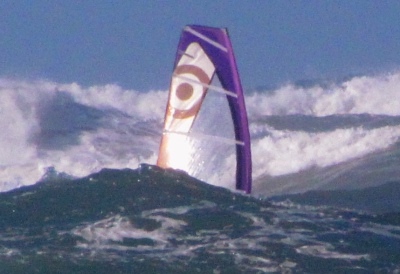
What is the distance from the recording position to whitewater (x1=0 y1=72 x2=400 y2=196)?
16.1 metres

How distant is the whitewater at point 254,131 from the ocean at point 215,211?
0.08m

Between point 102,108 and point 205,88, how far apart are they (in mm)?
16001

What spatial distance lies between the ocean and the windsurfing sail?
458mm

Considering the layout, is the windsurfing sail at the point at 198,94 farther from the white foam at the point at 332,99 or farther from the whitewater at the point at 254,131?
the white foam at the point at 332,99

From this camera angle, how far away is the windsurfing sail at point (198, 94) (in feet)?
38.3

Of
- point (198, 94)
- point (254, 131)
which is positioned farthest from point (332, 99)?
point (198, 94)

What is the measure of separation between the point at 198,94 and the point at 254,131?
33.4ft

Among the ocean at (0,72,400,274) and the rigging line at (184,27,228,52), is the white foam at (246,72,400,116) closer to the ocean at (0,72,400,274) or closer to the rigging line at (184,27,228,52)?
the ocean at (0,72,400,274)

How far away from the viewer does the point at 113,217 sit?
9516 millimetres

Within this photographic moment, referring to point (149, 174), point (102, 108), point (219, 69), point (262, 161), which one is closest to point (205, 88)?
point (219, 69)

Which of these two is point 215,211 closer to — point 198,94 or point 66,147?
point 198,94

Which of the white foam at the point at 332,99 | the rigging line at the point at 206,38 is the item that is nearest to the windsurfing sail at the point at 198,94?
the rigging line at the point at 206,38

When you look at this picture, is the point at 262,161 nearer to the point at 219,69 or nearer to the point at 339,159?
the point at 339,159

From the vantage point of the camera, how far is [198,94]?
39.8 ft
